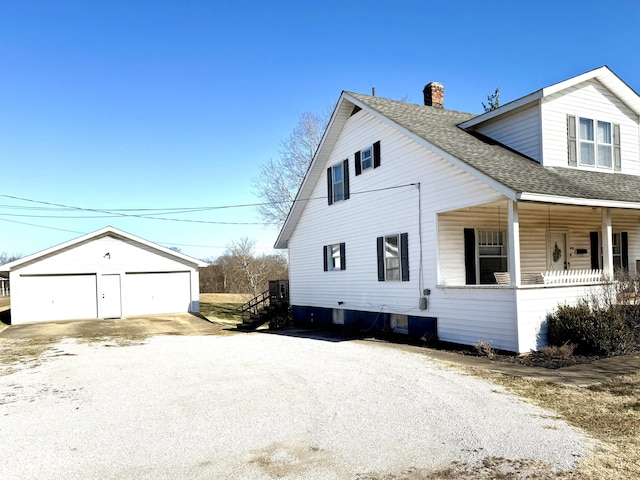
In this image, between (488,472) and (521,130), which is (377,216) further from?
(488,472)

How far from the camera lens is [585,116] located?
46.0 feet

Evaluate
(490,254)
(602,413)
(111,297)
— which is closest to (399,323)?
(490,254)

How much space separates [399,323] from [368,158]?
534cm

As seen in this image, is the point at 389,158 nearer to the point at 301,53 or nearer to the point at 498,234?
the point at 498,234

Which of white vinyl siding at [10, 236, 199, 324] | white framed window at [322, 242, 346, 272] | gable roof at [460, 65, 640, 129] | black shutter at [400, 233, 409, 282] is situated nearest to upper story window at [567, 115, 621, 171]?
gable roof at [460, 65, 640, 129]

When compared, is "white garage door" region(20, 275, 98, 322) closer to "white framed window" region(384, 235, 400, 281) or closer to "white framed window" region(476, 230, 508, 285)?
"white framed window" region(384, 235, 400, 281)

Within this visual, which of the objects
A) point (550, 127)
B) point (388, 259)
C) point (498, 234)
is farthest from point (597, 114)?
point (388, 259)

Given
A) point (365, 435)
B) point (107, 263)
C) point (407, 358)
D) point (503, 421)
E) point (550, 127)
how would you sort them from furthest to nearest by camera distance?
point (107, 263), point (550, 127), point (407, 358), point (503, 421), point (365, 435)

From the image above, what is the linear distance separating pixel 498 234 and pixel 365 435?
1007cm

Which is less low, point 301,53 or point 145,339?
point 301,53

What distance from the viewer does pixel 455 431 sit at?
5.89m

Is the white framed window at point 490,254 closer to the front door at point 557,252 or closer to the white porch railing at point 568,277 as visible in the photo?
the white porch railing at point 568,277

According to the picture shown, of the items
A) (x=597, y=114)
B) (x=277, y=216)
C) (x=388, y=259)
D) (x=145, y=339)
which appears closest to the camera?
(x=597, y=114)

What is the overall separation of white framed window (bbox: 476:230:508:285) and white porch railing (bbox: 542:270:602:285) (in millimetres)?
2194
